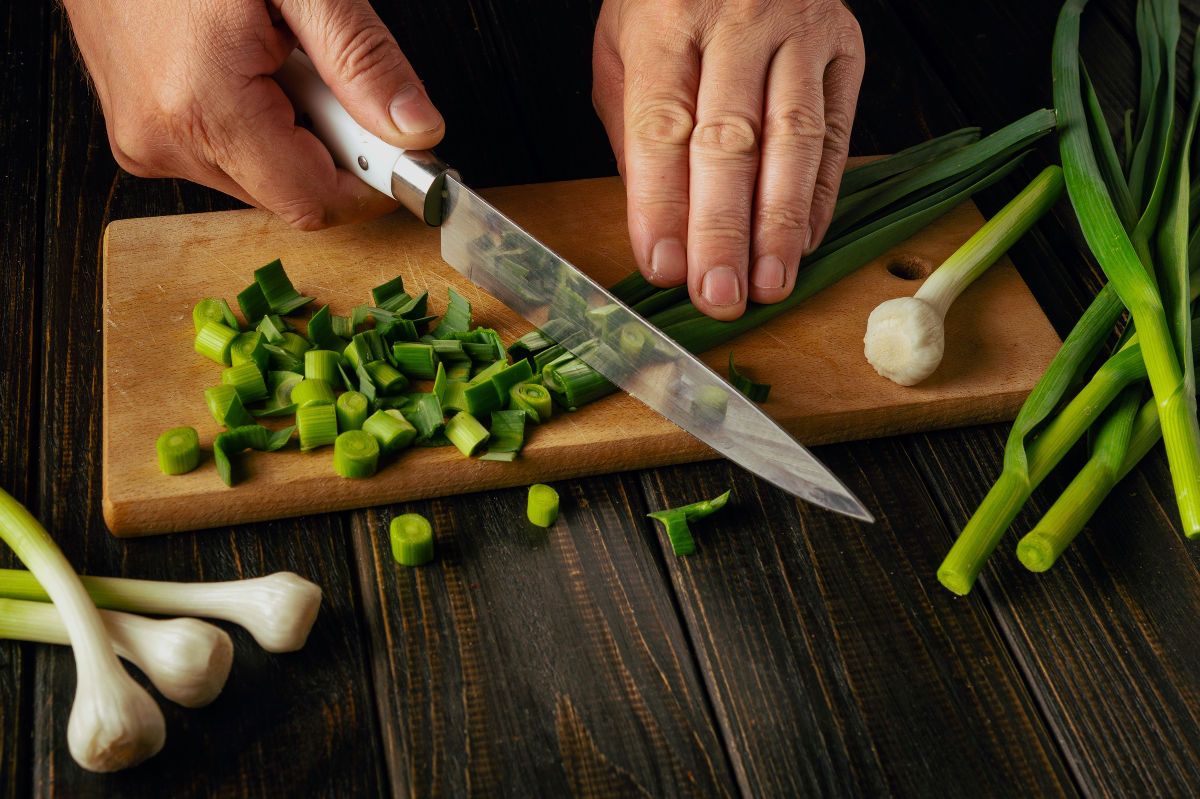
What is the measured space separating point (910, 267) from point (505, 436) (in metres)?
0.88

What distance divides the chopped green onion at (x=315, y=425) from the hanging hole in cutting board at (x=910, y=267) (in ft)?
3.46

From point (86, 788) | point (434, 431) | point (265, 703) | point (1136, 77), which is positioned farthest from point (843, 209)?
point (86, 788)

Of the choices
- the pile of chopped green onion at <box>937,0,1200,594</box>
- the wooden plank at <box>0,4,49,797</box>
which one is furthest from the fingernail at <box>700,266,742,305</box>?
the wooden plank at <box>0,4,49,797</box>

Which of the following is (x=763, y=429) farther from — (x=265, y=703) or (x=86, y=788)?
(x=86, y=788)

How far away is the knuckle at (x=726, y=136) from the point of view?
67.4 inches

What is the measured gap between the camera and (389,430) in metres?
1.52

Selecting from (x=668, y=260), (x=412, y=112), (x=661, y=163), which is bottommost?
(x=668, y=260)

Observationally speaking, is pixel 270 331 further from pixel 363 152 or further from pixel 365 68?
pixel 365 68

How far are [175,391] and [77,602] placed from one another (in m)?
0.41

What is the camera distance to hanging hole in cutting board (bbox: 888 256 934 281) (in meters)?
1.97

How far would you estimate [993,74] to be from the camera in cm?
252

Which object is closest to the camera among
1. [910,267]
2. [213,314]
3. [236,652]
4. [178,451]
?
[236,652]

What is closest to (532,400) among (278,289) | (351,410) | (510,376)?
(510,376)

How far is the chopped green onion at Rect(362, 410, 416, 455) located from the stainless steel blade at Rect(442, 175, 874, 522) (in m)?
0.29
